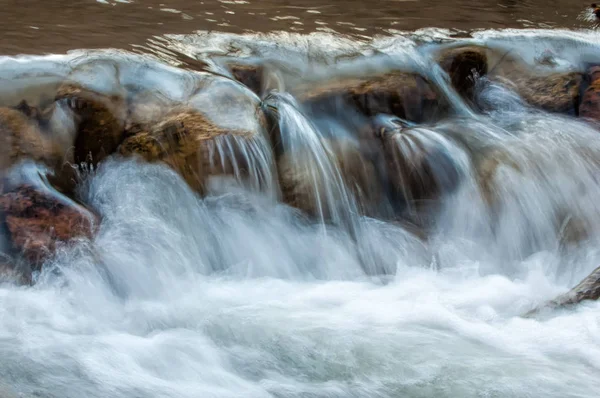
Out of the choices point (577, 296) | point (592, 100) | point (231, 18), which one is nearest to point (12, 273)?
point (577, 296)

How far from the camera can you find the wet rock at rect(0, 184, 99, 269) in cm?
452

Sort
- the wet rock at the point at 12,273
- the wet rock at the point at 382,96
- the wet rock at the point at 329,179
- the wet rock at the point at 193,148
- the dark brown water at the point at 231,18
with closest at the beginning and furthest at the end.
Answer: the wet rock at the point at 12,273 < the wet rock at the point at 193,148 < the wet rock at the point at 329,179 < the wet rock at the point at 382,96 < the dark brown water at the point at 231,18

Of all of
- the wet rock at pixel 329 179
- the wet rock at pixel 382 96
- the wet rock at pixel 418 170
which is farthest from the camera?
the wet rock at pixel 382 96

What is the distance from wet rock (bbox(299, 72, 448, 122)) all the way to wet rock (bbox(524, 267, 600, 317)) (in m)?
1.92

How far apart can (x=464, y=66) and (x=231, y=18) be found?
6.59 feet

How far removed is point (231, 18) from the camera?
286 inches

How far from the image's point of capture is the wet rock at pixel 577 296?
4504mm

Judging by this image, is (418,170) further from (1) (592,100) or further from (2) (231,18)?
(2) (231,18)

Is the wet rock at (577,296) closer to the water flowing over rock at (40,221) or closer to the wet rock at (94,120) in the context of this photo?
the water flowing over rock at (40,221)

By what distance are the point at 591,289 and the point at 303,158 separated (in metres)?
1.90

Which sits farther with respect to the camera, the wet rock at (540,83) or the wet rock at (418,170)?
the wet rock at (540,83)

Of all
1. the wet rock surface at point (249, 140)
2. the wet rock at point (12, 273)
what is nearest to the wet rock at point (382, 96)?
the wet rock surface at point (249, 140)

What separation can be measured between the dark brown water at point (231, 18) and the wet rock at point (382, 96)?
102cm

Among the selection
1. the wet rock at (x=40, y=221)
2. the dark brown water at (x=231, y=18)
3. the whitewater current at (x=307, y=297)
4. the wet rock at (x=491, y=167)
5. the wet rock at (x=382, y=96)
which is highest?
the dark brown water at (x=231, y=18)
